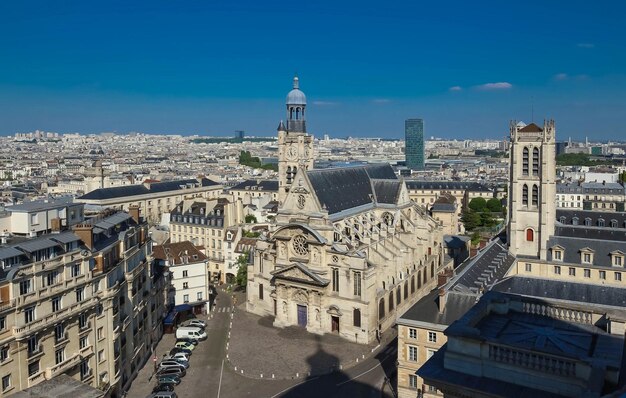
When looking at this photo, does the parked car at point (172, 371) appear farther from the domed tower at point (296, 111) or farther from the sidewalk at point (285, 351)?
the domed tower at point (296, 111)

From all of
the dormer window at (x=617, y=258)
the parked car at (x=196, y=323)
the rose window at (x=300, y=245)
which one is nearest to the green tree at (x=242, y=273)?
the rose window at (x=300, y=245)

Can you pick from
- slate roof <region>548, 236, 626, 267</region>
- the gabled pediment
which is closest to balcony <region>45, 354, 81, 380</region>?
the gabled pediment

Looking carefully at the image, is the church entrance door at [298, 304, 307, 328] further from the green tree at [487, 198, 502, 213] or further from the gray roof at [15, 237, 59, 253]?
the green tree at [487, 198, 502, 213]

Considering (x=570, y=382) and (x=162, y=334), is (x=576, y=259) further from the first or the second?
(x=570, y=382)

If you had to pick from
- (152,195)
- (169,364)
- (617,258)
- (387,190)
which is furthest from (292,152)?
(152,195)

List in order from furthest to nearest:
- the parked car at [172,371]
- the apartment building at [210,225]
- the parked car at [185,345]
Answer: the apartment building at [210,225] → the parked car at [185,345] → the parked car at [172,371]

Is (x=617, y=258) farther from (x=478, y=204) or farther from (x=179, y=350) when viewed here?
(x=478, y=204)
